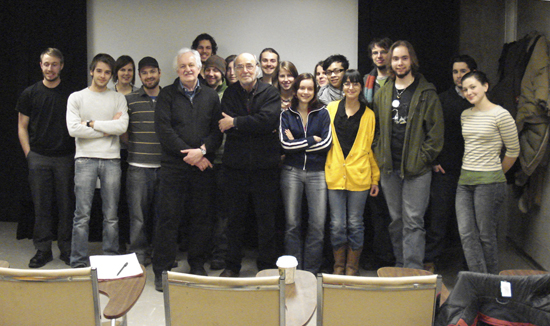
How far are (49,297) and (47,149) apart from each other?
2462 mm

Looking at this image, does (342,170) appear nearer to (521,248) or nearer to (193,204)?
(193,204)

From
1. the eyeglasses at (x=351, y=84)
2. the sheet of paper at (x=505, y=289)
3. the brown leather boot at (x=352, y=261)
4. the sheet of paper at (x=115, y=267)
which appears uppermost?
the eyeglasses at (x=351, y=84)

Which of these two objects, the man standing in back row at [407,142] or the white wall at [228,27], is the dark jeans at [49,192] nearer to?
the white wall at [228,27]

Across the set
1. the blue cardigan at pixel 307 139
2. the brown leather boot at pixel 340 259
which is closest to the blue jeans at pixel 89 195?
the blue cardigan at pixel 307 139

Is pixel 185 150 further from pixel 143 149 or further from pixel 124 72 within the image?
pixel 124 72

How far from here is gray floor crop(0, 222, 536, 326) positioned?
321 cm

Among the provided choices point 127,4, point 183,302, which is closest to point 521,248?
point 183,302

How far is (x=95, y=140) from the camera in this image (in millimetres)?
3791

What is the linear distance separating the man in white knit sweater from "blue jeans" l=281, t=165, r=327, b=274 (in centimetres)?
130

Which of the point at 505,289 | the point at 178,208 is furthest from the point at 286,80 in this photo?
the point at 505,289

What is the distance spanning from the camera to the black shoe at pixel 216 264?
3.98 metres

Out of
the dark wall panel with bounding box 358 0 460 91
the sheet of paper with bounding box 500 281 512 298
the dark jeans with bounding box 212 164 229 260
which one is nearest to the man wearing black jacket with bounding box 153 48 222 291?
the dark jeans with bounding box 212 164 229 260

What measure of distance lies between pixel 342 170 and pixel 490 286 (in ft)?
6.11

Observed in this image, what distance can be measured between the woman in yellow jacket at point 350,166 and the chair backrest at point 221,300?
1.88 meters
